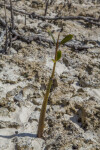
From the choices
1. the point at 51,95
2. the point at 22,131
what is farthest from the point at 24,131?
the point at 51,95

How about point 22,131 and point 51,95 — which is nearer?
point 22,131

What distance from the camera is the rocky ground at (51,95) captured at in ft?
8.48

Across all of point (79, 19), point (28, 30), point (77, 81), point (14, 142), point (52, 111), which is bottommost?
point (14, 142)

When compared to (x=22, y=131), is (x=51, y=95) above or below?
above

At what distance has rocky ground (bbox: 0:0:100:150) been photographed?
2.58 m

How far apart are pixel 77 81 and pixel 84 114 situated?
44.9 inches

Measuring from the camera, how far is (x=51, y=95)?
11.1ft

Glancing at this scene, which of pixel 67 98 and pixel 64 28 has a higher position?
pixel 64 28

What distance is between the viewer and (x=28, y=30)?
18.4 feet

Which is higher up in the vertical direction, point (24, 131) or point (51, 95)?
point (51, 95)

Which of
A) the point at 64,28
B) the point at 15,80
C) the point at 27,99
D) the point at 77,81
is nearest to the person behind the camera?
the point at 27,99

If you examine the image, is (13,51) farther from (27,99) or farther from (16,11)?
(16,11)

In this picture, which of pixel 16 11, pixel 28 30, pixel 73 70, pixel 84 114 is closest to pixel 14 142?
pixel 84 114

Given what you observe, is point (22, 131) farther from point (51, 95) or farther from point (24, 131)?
point (51, 95)
